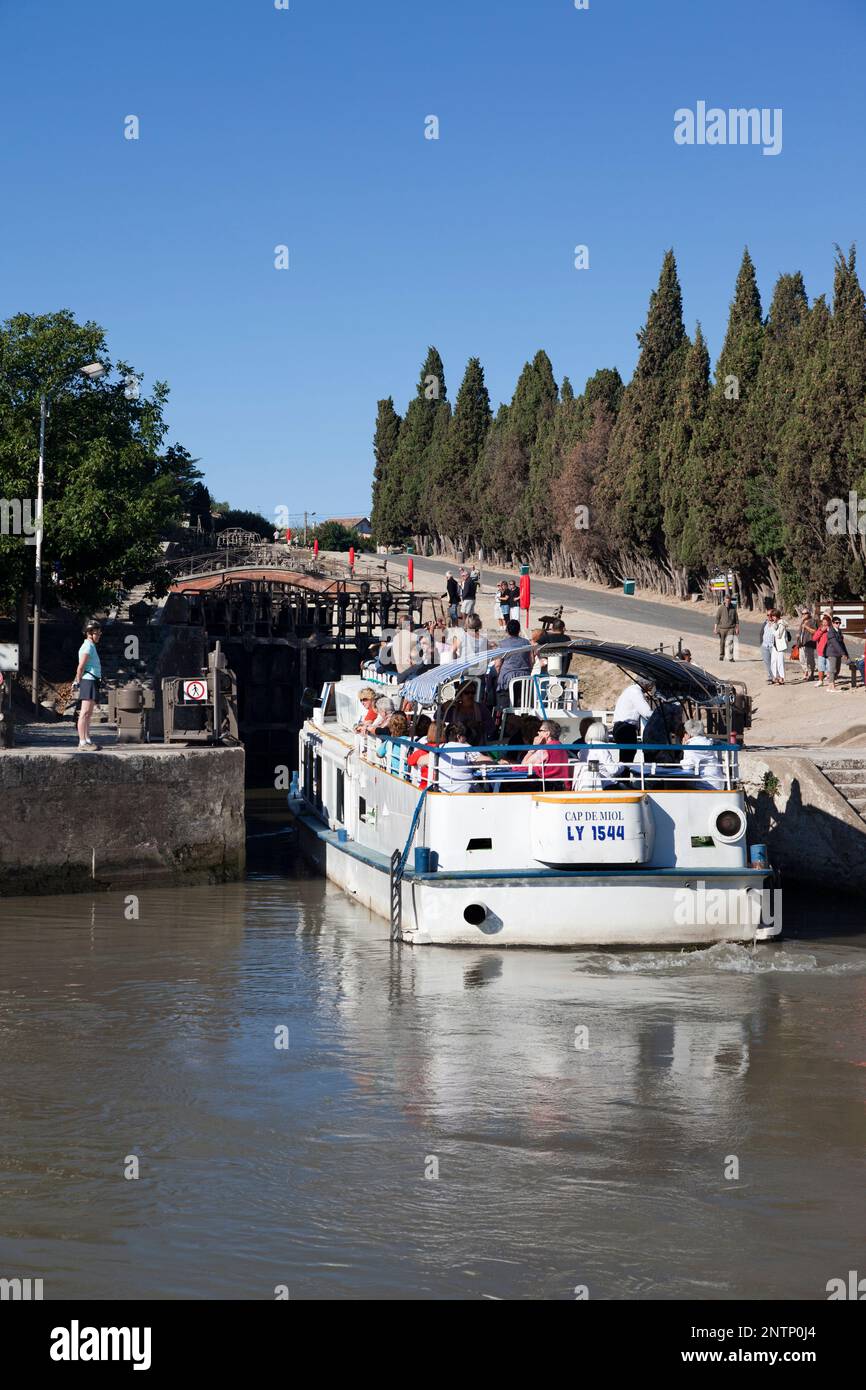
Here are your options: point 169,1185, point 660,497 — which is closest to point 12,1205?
point 169,1185

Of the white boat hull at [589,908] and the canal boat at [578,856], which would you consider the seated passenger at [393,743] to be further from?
the white boat hull at [589,908]

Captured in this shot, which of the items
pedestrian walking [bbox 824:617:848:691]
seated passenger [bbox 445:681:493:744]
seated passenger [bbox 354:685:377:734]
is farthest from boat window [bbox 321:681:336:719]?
pedestrian walking [bbox 824:617:848:691]

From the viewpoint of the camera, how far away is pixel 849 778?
21828mm

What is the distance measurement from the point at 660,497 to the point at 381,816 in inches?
1913

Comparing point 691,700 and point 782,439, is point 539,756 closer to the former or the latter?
point 691,700

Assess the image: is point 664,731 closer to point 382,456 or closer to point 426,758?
point 426,758

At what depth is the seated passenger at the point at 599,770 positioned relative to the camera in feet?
55.2

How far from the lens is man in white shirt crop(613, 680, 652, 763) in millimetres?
18877

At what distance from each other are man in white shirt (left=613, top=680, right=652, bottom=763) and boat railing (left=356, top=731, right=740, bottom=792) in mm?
818

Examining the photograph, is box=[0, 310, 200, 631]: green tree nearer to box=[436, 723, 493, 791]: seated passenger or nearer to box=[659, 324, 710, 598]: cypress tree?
box=[436, 723, 493, 791]: seated passenger

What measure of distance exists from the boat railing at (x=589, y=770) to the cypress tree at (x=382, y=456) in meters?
101

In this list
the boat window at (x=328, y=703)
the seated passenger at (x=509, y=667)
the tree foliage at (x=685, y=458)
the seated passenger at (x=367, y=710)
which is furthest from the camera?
the tree foliage at (x=685, y=458)

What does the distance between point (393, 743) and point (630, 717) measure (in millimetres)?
2943

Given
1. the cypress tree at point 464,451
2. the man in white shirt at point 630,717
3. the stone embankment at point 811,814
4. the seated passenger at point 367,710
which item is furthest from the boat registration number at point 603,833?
the cypress tree at point 464,451
